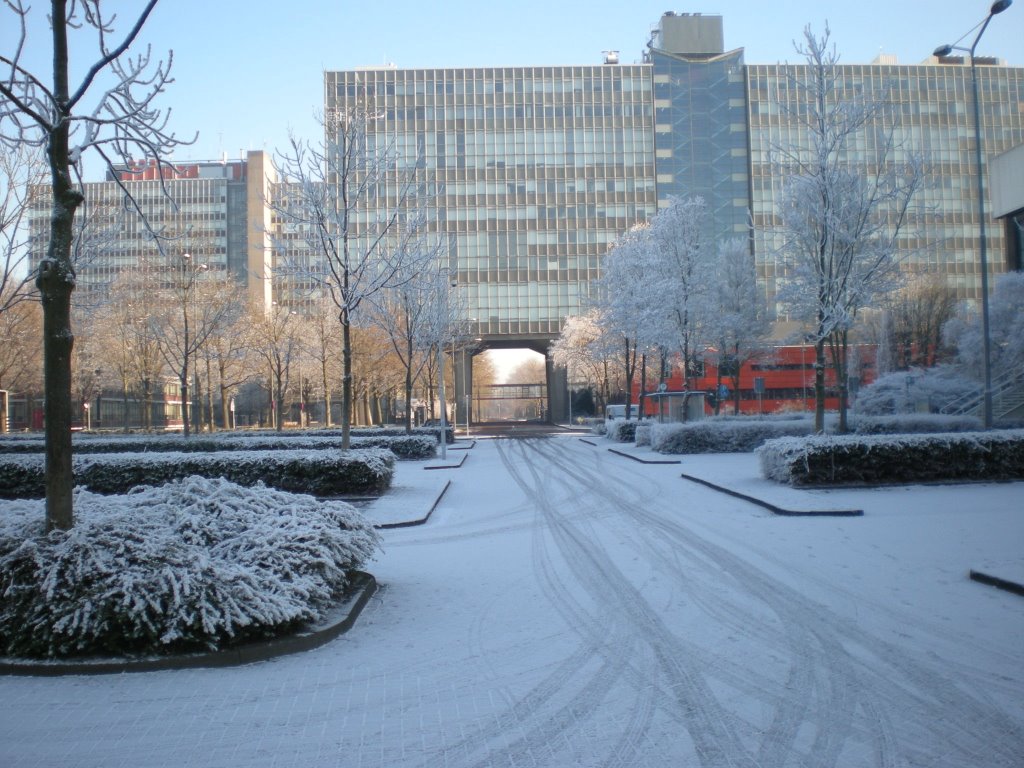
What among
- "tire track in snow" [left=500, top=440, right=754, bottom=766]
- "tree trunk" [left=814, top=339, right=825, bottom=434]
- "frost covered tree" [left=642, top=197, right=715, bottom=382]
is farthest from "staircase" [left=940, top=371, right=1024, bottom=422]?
"tire track in snow" [left=500, top=440, right=754, bottom=766]

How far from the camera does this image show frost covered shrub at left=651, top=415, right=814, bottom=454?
30.0 meters

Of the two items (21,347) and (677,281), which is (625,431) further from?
(21,347)

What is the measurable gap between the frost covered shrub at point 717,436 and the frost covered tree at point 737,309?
43.8ft

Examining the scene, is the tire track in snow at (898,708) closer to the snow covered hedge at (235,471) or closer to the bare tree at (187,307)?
the snow covered hedge at (235,471)

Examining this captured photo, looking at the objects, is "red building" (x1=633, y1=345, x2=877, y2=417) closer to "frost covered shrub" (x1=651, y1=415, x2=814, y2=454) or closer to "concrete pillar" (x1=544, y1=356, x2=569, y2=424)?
"concrete pillar" (x1=544, y1=356, x2=569, y2=424)

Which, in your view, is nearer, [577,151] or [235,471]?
[235,471]

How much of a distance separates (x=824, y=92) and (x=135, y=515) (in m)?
24.0

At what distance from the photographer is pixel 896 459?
1728 cm

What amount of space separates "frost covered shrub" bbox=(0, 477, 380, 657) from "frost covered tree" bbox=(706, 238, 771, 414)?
3776 cm

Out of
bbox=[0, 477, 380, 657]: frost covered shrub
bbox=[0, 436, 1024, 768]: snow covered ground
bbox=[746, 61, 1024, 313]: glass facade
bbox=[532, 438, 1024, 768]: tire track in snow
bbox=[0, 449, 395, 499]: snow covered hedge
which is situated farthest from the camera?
bbox=[746, 61, 1024, 313]: glass facade

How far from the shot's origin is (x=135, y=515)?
7309 mm

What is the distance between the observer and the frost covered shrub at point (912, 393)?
37.2 metres

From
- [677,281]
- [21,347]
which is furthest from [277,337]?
[677,281]

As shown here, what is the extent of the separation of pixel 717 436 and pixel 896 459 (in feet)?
42.3
